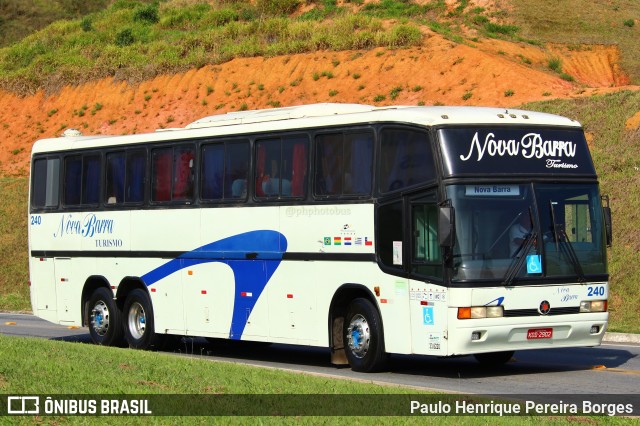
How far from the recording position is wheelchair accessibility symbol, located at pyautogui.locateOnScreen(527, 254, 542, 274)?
14.4m

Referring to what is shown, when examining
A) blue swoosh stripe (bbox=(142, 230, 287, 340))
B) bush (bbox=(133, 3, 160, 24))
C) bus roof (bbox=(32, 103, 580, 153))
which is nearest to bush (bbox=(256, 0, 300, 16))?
bush (bbox=(133, 3, 160, 24))

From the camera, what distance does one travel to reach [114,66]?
6316cm

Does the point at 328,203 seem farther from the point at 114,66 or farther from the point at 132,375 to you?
the point at 114,66

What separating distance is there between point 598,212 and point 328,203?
3703 mm

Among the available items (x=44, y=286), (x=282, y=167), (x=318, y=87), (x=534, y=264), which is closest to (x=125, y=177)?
(x=44, y=286)

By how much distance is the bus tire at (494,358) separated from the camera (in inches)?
657

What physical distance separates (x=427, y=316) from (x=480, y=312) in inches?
28.5

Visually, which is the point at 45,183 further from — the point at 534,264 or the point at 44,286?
the point at 534,264

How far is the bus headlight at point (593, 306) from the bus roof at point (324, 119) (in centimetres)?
243

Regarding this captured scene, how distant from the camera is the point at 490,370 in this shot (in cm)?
1625

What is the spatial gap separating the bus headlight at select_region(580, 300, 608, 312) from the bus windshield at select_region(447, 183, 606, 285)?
34 centimetres

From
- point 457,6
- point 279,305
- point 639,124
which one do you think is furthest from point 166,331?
point 457,6

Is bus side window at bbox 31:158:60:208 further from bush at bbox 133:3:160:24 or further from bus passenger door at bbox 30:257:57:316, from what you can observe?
bush at bbox 133:3:160:24

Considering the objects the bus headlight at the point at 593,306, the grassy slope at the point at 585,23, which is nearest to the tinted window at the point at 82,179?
the bus headlight at the point at 593,306
